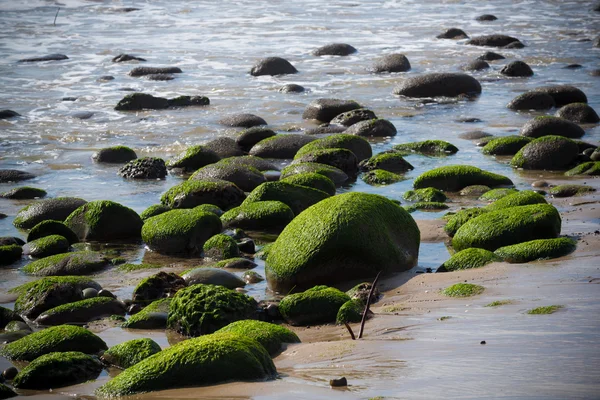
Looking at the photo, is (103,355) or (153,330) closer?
(103,355)

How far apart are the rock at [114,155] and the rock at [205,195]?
2503 millimetres

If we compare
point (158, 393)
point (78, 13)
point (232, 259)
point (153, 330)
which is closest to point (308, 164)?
point (232, 259)

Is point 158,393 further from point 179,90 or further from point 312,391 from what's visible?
point 179,90

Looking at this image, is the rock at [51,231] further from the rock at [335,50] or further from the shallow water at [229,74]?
the rock at [335,50]

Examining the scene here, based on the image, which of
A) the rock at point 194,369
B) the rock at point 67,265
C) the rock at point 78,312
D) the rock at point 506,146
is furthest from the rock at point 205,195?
Result: the rock at point 194,369

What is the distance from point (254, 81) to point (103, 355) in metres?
13.1

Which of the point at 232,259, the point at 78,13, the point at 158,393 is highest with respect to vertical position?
the point at 158,393

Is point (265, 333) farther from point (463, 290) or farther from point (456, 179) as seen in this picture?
point (456, 179)

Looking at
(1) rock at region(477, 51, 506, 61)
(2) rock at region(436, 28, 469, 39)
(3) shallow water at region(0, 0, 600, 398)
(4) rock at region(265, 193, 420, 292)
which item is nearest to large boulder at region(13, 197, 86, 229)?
(3) shallow water at region(0, 0, 600, 398)

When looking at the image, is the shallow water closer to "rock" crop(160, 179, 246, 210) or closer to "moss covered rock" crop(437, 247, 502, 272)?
"moss covered rock" crop(437, 247, 502, 272)

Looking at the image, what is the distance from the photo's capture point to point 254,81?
17.8 meters

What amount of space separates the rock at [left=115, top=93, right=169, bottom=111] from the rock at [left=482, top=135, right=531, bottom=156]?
6.51m

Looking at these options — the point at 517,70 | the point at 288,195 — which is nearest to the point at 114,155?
the point at 288,195

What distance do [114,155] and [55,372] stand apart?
23.8 feet
